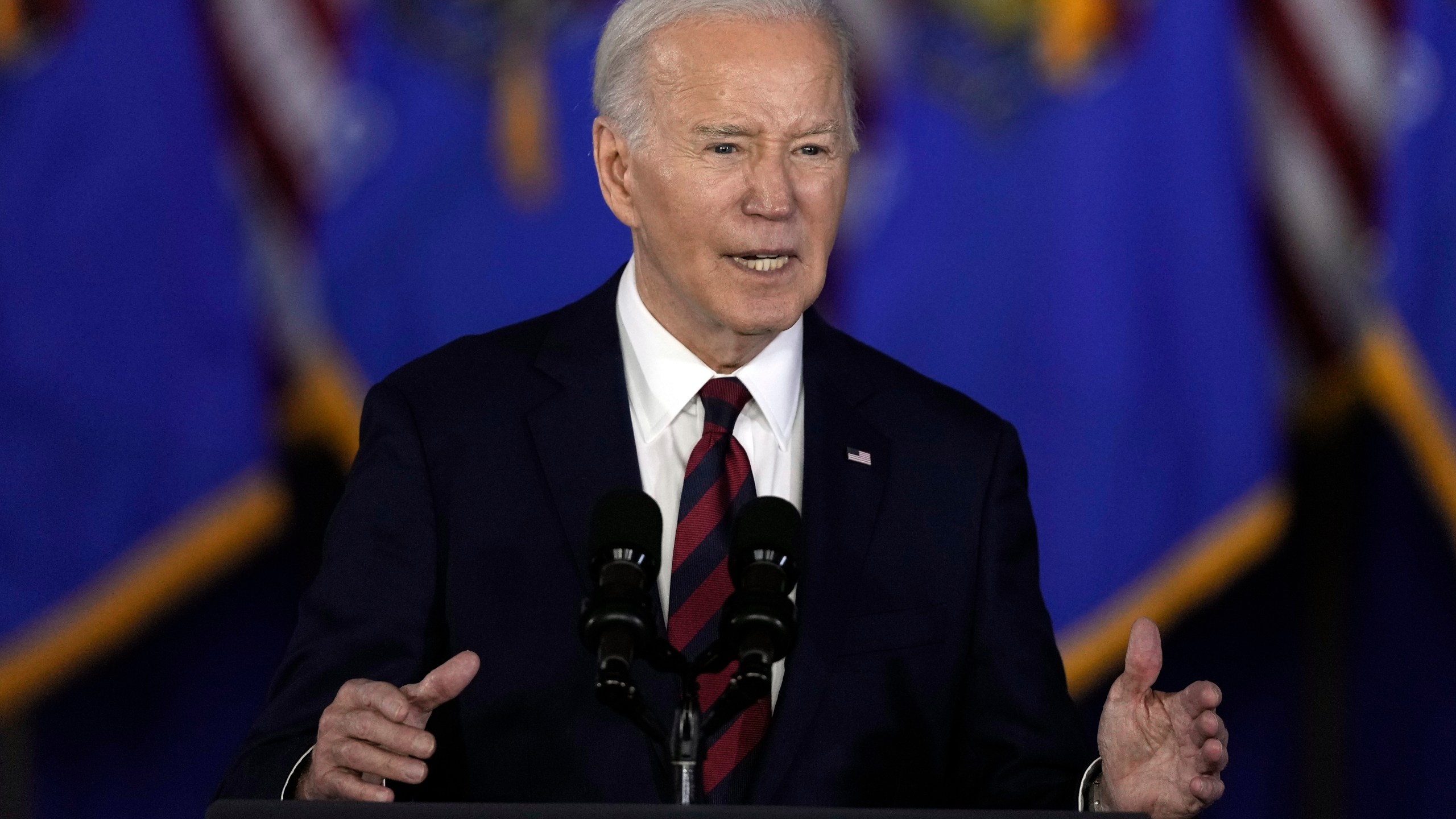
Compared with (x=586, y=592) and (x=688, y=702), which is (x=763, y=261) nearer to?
(x=586, y=592)

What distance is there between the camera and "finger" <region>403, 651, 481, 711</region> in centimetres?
137

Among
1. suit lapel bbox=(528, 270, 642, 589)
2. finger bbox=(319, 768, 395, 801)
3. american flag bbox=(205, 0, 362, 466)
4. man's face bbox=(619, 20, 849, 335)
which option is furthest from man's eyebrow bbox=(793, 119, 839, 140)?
american flag bbox=(205, 0, 362, 466)

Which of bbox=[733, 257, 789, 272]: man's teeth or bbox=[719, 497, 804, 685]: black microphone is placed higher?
bbox=[733, 257, 789, 272]: man's teeth

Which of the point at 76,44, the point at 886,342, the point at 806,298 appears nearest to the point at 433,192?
the point at 76,44

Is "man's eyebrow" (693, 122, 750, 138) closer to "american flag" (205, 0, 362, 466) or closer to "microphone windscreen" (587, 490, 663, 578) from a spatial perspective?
"microphone windscreen" (587, 490, 663, 578)

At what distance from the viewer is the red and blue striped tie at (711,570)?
5.71 feet

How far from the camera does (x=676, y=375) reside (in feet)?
6.24

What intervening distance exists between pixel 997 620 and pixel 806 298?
1.55 ft

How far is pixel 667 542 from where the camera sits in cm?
182

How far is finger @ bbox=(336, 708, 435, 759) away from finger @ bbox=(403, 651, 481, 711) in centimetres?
3

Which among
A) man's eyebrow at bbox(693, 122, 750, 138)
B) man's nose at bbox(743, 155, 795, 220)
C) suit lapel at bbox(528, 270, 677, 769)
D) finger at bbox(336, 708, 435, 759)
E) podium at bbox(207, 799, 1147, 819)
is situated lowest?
podium at bbox(207, 799, 1147, 819)

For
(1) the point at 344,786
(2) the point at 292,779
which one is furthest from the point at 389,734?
(2) the point at 292,779

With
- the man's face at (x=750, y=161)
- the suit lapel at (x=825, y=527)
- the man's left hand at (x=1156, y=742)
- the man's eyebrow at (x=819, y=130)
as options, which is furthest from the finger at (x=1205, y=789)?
the man's eyebrow at (x=819, y=130)

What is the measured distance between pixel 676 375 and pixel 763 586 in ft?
2.26
